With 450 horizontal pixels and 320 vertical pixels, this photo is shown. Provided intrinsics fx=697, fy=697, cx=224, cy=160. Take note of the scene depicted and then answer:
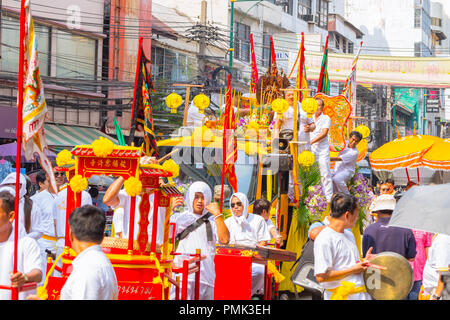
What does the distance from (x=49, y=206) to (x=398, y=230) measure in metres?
4.16

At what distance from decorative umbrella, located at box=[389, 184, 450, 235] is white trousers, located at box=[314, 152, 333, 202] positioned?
5.28 m

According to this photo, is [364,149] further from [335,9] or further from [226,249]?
[335,9]

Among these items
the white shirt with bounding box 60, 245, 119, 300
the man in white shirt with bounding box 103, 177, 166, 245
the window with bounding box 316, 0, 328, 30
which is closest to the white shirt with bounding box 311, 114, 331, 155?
the man in white shirt with bounding box 103, 177, 166, 245

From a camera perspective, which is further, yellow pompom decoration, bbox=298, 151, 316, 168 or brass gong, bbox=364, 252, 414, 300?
yellow pompom decoration, bbox=298, 151, 316, 168

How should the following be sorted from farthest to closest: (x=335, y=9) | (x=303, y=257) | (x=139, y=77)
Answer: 1. (x=335, y=9)
2. (x=139, y=77)
3. (x=303, y=257)

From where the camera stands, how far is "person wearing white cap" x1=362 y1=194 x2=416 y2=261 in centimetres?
725

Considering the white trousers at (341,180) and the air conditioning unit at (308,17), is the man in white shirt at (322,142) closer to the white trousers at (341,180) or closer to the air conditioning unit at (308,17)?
the white trousers at (341,180)

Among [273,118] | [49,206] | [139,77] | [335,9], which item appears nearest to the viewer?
[49,206]

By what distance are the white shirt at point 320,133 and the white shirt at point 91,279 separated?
787 centimetres

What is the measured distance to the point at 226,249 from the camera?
8.05 meters

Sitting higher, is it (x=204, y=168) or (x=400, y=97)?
(x=400, y=97)

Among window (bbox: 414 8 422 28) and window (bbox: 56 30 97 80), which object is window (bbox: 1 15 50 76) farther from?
window (bbox: 414 8 422 28)

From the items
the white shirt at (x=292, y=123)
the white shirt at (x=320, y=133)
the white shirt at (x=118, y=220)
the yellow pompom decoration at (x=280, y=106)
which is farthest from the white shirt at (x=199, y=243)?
the white shirt at (x=320, y=133)
